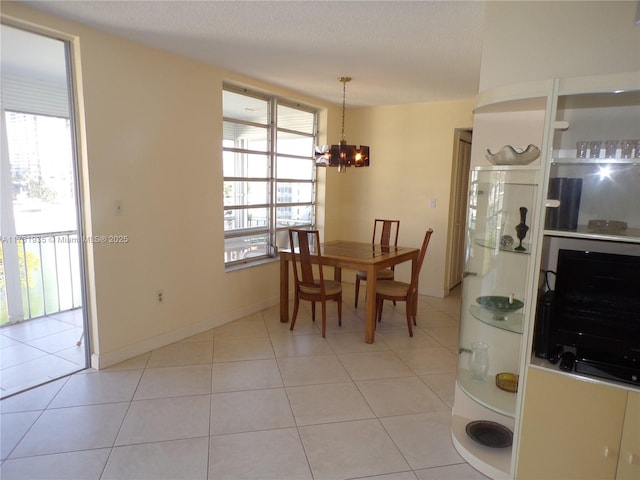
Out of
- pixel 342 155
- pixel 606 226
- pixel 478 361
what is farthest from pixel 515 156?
pixel 342 155

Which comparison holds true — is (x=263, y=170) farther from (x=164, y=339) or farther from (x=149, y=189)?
(x=164, y=339)

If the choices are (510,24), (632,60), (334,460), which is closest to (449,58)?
(510,24)

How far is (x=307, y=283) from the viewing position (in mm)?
3850

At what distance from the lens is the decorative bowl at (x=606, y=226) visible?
165 centimetres

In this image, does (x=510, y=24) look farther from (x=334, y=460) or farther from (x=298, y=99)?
(x=298, y=99)

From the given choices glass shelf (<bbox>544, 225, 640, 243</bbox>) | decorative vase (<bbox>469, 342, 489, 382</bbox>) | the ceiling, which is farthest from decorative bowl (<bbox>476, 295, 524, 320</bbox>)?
the ceiling

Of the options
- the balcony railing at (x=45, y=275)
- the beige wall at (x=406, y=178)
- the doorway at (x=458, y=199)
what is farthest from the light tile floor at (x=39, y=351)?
the doorway at (x=458, y=199)

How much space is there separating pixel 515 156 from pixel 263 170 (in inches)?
122

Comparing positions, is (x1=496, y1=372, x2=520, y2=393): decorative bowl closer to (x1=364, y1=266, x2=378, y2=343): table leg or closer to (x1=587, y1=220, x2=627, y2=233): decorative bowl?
(x1=587, y1=220, x2=627, y2=233): decorative bowl

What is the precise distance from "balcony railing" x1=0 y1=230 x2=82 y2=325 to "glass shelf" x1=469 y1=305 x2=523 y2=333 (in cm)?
364

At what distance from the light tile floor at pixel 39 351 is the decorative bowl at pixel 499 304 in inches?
114

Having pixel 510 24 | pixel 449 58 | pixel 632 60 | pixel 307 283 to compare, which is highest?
pixel 449 58

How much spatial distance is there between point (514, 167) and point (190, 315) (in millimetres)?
3012

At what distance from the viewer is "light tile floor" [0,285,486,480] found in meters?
1.99
